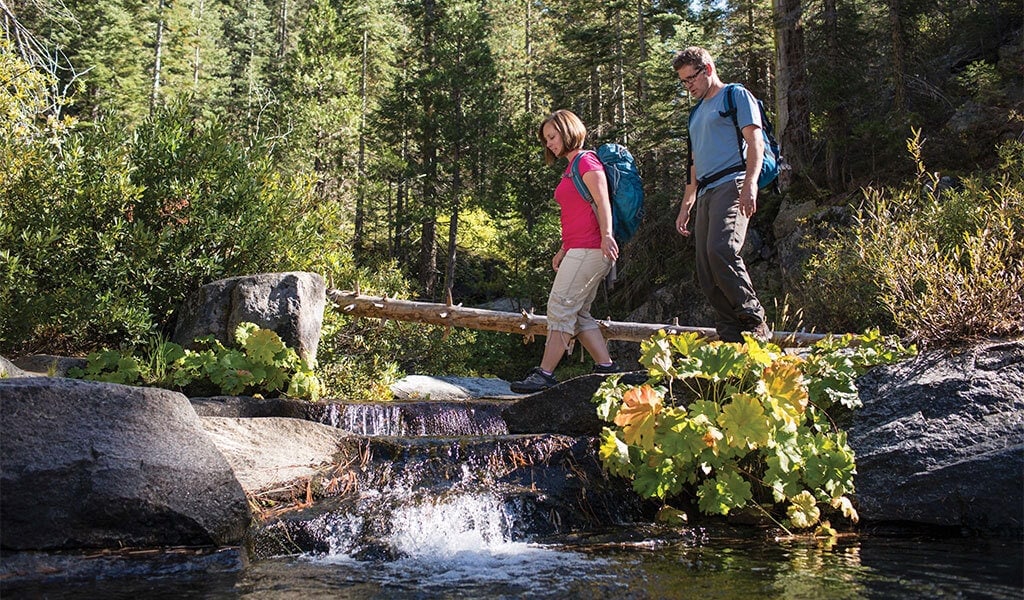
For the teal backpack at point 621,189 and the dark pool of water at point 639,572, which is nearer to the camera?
the dark pool of water at point 639,572

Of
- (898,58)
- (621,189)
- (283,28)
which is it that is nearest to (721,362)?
(621,189)

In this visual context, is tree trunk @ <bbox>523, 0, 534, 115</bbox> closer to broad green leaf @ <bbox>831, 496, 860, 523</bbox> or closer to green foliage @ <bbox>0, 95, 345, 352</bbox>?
green foliage @ <bbox>0, 95, 345, 352</bbox>

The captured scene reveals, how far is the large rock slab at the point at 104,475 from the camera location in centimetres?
358

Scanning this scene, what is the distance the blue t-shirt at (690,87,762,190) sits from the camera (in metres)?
5.14

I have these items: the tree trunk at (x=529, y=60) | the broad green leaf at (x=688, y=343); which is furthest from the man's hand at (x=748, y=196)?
the tree trunk at (x=529, y=60)

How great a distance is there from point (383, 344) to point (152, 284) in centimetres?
500

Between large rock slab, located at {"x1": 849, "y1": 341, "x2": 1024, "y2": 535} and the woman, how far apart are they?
1.97 m

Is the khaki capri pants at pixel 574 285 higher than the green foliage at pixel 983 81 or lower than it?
lower

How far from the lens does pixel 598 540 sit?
4.10 m

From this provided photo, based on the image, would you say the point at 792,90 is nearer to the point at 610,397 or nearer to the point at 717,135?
the point at 717,135

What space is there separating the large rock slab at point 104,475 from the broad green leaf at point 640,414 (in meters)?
2.06

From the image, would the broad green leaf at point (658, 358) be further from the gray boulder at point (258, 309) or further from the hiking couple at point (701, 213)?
the gray boulder at point (258, 309)

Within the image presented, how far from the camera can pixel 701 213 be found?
5.34 meters

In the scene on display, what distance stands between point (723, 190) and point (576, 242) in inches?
44.1
